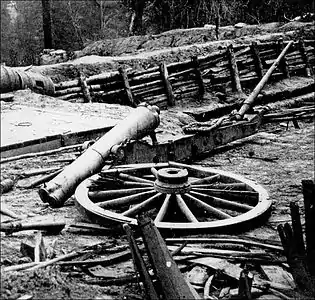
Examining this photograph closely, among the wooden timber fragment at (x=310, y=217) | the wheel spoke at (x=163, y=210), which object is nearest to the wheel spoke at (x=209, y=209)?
the wheel spoke at (x=163, y=210)

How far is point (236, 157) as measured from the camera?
8.48 metres

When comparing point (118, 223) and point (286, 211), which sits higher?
point (118, 223)

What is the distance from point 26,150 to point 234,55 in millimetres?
7922

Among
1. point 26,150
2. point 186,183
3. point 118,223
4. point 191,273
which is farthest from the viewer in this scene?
point 26,150

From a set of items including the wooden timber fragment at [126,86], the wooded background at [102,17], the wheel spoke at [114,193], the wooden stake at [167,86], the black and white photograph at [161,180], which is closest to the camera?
the black and white photograph at [161,180]

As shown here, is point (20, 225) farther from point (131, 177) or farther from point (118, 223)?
point (131, 177)

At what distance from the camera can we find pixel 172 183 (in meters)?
4.98

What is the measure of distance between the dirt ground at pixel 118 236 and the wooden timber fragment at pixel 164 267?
8.5 inches

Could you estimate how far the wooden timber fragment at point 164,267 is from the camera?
9.78 feet

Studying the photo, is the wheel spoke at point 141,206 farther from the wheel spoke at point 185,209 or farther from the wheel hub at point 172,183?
the wheel spoke at point 185,209

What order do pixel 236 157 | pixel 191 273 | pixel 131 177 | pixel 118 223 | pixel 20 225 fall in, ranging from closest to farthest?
pixel 191 273 → pixel 20 225 → pixel 118 223 → pixel 131 177 → pixel 236 157

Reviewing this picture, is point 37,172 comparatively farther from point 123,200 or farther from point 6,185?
point 123,200

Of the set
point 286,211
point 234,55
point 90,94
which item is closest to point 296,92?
point 234,55

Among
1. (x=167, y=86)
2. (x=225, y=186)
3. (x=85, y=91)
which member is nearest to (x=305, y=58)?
(x=167, y=86)
